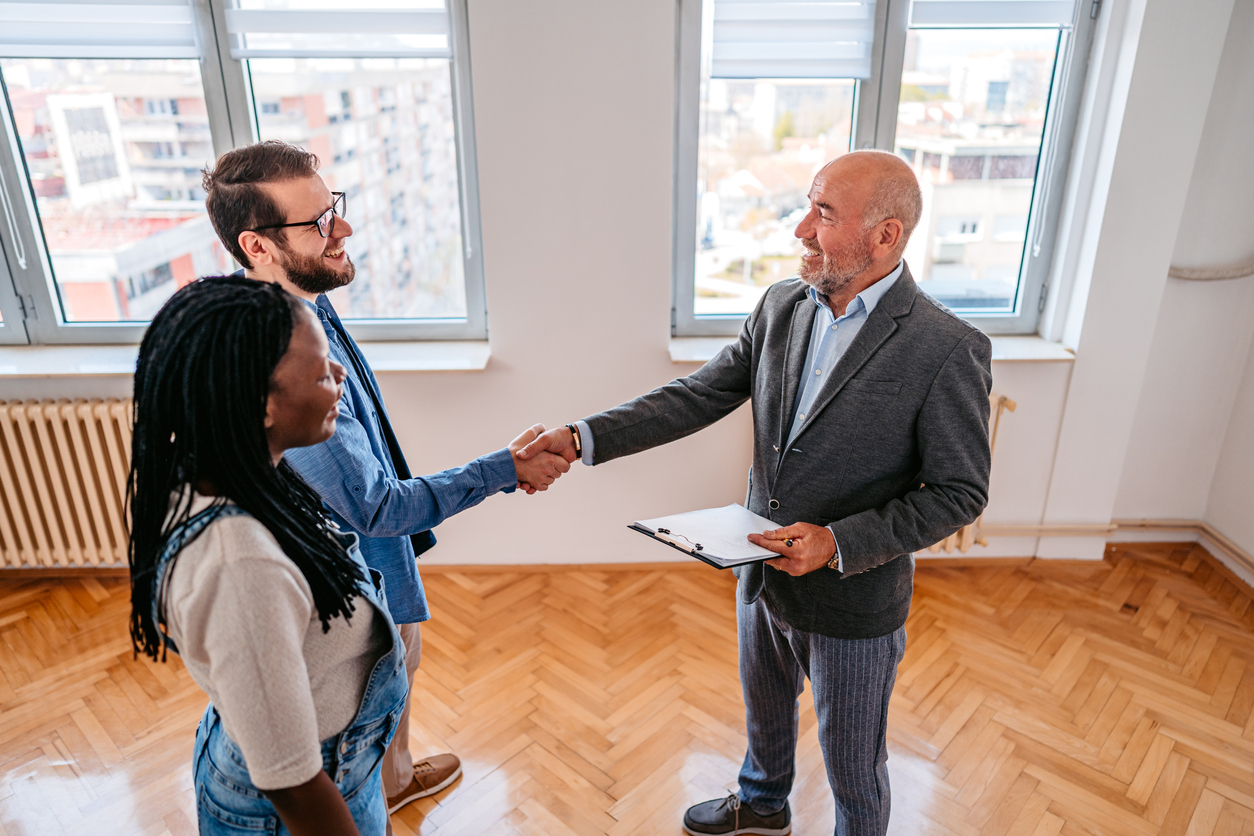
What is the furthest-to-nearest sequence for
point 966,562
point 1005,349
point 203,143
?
point 966,562 → point 1005,349 → point 203,143

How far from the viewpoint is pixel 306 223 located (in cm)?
169

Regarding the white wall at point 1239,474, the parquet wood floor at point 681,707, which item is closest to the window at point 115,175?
the parquet wood floor at point 681,707

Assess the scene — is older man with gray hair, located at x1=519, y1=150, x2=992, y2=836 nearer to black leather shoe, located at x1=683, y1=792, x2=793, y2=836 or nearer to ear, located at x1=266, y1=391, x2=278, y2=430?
black leather shoe, located at x1=683, y1=792, x2=793, y2=836

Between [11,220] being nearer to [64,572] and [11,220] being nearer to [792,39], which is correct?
[64,572]

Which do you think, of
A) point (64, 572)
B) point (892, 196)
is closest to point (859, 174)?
point (892, 196)

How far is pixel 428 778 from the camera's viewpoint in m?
2.36

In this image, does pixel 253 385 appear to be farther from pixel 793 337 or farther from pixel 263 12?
pixel 263 12

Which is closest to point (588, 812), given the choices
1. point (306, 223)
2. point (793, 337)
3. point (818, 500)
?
point (818, 500)

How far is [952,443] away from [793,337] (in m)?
0.43

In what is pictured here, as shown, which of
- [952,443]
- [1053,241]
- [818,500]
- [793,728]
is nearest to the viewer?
[952,443]

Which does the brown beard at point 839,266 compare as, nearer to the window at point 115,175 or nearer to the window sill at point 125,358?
the window sill at point 125,358

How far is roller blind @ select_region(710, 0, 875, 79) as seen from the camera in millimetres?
2945

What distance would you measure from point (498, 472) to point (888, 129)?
2.28 m

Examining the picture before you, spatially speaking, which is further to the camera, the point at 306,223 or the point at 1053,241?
the point at 1053,241
